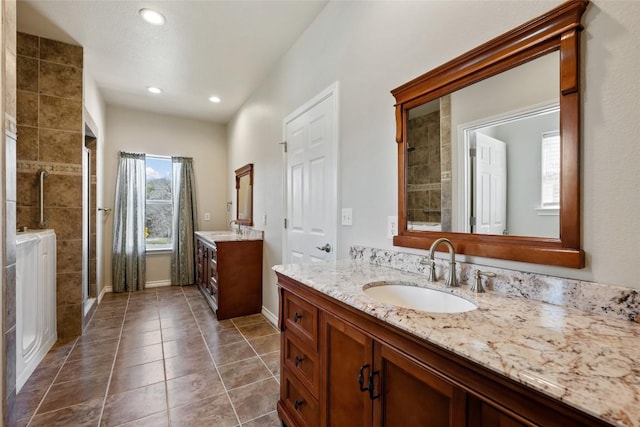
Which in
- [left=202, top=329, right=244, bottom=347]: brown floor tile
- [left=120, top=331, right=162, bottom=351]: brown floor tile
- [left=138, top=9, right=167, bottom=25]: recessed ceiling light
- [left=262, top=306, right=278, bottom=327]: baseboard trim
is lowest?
[left=120, top=331, right=162, bottom=351]: brown floor tile

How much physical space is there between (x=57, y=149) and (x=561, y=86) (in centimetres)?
372

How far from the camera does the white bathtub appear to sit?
75.7 inches

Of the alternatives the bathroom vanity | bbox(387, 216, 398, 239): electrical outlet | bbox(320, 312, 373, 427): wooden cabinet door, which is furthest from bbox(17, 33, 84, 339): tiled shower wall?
bbox(387, 216, 398, 239): electrical outlet

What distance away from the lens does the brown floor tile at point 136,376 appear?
192 cm

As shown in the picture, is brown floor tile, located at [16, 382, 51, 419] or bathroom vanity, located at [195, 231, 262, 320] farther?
bathroom vanity, located at [195, 231, 262, 320]

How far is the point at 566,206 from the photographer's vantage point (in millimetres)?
928

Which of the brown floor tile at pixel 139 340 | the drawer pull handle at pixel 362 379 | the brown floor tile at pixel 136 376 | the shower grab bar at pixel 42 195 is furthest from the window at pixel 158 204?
the drawer pull handle at pixel 362 379

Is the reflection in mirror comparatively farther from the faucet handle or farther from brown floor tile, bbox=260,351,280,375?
brown floor tile, bbox=260,351,280,375

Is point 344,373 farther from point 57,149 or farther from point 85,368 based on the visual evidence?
point 57,149

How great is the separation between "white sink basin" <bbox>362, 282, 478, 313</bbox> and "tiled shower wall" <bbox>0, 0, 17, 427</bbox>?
1.58 m

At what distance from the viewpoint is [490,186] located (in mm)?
1185

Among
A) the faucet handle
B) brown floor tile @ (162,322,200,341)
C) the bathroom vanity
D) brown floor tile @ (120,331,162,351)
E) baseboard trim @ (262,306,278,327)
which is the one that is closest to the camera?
the faucet handle

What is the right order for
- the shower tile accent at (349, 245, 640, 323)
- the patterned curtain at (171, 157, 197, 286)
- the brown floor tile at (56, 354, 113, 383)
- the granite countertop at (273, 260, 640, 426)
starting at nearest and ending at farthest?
the granite countertop at (273, 260, 640, 426) → the shower tile accent at (349, 245, 640, 323) → the brown floor tile at (56, 354, 113, 383) → the patterned curtain at (171, 157, 197, 286)

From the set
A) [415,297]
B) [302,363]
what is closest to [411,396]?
[415,297]
